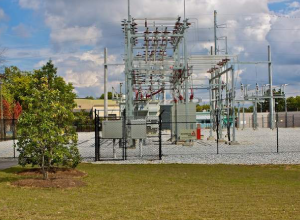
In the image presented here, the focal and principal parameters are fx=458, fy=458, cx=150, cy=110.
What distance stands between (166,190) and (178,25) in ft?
61.2

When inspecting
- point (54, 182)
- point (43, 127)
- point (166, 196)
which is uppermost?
point (43, 127)

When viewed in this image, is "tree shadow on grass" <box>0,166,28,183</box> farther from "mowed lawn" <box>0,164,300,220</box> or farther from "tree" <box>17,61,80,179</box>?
"tree" <box>17,61,80,179</box>

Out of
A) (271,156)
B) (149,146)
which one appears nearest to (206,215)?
(271,156)

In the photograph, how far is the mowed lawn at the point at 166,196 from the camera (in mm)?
8883

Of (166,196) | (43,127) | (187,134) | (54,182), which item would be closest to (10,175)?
(54,182)

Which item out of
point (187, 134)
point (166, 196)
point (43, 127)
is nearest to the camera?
point (166, 196)

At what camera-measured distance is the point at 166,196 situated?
436 inches

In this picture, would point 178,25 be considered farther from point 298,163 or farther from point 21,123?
point 21,123

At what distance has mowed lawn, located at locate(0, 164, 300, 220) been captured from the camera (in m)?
8.88

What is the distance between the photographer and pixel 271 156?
21.8 m

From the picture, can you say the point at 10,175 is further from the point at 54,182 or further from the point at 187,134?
the point at 187,134

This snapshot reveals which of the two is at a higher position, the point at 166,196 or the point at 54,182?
the point at 54,182

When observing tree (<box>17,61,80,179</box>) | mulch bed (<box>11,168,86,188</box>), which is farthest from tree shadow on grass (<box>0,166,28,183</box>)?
tree (<box>17,61,80,179</box>)

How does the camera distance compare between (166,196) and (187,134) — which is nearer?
(166,196)
